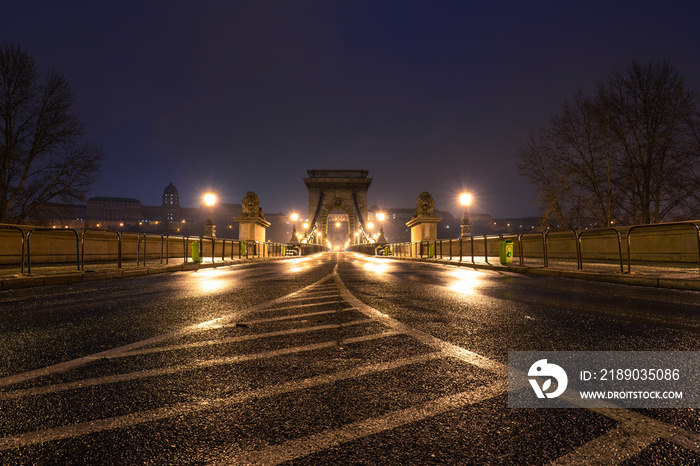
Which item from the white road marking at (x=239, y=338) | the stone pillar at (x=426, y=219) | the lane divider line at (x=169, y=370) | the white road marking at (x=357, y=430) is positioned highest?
the stone pillar at (x=426, y=219)

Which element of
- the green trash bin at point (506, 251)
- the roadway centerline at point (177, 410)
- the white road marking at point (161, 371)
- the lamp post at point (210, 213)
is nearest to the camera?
the roadway centerline at point (177, 410)

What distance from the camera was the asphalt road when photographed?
1.26 m

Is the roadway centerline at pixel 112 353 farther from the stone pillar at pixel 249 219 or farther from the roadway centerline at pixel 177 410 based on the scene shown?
the stone pillar at pixel 249 219

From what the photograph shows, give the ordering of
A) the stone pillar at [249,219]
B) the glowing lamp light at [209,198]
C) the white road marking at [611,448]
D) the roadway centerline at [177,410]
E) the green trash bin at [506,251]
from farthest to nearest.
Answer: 1. the stone pillar at [249,219]
2. the glowing lamp light at [209,198]
3. the green trash bin at [506,251]
4. the roadway centerline at [177,410]
5. the white road marking at [611,448]

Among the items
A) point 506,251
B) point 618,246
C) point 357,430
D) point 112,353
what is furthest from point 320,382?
point 618,246

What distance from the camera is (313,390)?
5.92 feet

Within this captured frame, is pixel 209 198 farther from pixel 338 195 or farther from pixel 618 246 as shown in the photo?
pixel 338 195

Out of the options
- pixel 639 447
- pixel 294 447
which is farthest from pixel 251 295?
pixel 639 447

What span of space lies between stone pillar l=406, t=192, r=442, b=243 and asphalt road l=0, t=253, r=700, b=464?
2158 cm

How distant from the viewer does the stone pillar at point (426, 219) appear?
83.9 feet

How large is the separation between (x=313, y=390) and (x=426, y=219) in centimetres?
2476

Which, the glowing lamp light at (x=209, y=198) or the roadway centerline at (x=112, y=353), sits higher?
the glowing lamp light at (x=209, y=198)

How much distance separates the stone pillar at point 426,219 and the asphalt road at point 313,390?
70.8 feet

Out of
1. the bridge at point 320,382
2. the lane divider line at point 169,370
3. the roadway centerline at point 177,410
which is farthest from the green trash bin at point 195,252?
the roadway centerline at point 177,410
